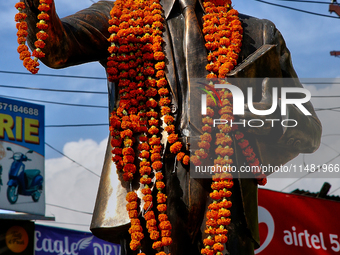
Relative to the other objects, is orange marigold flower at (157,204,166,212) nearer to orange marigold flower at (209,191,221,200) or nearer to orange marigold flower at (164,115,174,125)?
orange marigold flower at (209,191,221,200)

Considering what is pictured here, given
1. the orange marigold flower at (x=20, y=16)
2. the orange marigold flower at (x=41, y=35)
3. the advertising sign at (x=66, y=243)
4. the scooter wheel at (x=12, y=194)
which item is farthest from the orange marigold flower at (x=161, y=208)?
the advertising sign at (x=66, y=243)

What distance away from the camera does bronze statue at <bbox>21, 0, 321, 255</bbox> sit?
113 inches

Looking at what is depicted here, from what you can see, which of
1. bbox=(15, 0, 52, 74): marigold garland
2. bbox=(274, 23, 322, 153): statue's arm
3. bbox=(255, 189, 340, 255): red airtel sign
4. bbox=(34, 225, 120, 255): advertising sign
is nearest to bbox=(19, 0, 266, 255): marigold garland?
bbox=(15, 0, 52, 74): marigold garland

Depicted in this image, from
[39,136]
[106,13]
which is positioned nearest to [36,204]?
[39,136]

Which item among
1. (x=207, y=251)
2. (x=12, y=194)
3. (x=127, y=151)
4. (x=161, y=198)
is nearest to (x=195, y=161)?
(x=161, y=198)

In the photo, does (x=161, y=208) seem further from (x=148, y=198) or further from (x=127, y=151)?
(x=127, y=151)

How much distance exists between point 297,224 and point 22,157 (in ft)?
20.1

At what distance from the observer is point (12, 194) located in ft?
35.9

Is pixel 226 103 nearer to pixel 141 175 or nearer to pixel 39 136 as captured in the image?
pixel 141 175

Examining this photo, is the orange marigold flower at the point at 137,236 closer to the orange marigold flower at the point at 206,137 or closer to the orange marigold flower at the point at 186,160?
the orange marigold flower at the point at 186,160

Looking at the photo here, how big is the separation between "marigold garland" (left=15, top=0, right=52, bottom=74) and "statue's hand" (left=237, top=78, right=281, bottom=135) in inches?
46.6

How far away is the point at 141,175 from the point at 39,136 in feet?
30.2

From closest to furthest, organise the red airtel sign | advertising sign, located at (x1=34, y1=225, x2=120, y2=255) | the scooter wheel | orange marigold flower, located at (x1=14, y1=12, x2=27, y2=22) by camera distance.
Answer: orange marigold flower, located at (x1=14, y1=12, x2=27, y2=22) → the red airtel sign → the scooter wheel → advertising sign, located at (x1=34, y1=225, x2=120, y2=255)

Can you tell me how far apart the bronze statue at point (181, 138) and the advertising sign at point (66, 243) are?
28.9 feet
